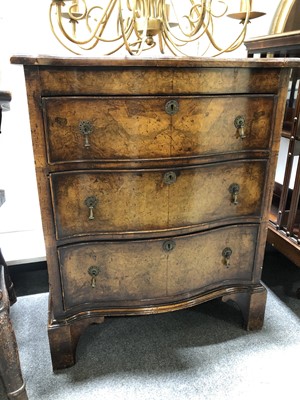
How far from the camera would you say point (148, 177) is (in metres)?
1.14

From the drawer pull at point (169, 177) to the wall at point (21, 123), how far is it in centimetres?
78

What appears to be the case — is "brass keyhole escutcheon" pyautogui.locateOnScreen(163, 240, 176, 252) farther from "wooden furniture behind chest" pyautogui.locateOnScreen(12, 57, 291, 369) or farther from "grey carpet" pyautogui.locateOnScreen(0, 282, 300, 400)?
"grey carpet" pyautogui.locateOnScreen(0, 282, 300, 400)

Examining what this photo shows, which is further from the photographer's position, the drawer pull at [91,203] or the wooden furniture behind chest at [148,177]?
the drawer pull at [91,203]

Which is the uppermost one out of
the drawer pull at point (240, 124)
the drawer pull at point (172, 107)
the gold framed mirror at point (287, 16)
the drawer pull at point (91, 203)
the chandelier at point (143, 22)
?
the gold framed mirror at point (287, 16)

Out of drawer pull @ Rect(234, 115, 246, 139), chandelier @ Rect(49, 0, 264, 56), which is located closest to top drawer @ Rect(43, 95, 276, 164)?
drawer pull @ Rect(234, 115, 246, 139)

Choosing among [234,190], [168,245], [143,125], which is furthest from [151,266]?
[143,125]

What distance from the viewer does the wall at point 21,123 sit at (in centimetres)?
150

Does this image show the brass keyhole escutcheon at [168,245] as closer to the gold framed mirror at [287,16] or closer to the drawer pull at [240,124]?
the drawer pull at [240,124]

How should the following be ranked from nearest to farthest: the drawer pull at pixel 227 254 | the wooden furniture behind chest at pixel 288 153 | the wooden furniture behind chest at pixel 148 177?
the wooden furniture behind chest at pixel 148 177, the drawer pull at pixel 227 254, the wooden furniture behind chest at pixel 288 153

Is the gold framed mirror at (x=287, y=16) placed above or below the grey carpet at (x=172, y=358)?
above

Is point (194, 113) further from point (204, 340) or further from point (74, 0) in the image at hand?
point (204, 340)

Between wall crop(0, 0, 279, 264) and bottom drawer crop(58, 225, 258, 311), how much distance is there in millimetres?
657

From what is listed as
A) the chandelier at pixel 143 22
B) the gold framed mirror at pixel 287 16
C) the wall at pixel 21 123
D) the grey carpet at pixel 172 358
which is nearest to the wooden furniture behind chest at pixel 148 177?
the grey carpet at pixel 172 358

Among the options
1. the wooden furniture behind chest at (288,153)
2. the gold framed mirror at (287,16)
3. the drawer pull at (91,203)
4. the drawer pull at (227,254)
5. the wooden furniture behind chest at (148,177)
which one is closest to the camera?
the wooden furniture behind chest at (148,177)
